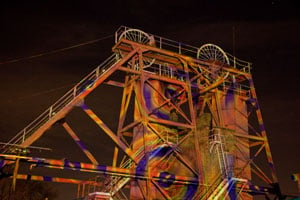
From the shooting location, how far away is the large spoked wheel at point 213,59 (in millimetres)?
35188

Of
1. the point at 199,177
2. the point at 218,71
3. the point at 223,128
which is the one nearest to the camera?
the point at 199,177

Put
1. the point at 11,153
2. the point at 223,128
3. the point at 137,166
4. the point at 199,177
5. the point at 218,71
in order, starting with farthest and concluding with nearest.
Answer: the point at 218,71, the point at 223,128, the point at 199,177, the point at 137,166, the point at 11,153

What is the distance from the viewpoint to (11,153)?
24.3m

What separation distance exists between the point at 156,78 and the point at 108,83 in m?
3.88

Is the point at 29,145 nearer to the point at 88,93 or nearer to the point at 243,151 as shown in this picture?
the point at 88,93

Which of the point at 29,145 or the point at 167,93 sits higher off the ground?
the point at 167,93

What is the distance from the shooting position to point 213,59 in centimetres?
3628

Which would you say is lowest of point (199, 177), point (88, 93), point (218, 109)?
point (199, 177)

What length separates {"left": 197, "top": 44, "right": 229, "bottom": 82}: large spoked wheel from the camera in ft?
115

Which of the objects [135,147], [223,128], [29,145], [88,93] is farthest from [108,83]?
[223,128]

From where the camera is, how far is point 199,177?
28.9 metres

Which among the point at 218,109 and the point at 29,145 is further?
the point at 218,109

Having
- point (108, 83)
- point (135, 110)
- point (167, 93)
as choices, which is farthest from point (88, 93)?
point (167, 93)

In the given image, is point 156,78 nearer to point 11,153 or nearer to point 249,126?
point 249,126
